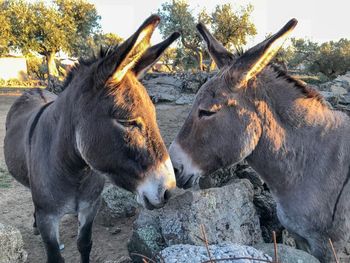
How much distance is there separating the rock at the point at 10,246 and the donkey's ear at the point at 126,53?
6.52 feet

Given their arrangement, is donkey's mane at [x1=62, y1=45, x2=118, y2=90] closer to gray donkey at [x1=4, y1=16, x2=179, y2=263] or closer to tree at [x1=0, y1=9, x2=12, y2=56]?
gray donkey at [x1=4, y1=16, x2=179, y2=263]

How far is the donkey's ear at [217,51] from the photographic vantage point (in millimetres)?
2890

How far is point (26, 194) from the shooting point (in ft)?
19.3

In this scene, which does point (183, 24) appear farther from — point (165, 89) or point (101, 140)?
point (101, 140)

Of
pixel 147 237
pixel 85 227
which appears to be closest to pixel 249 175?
pixel 147 237

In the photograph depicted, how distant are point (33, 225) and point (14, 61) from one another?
33995 millimetres

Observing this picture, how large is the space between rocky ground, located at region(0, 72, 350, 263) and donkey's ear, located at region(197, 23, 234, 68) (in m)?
1.18

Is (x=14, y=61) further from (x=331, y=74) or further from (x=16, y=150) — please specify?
(x=16, y=150)

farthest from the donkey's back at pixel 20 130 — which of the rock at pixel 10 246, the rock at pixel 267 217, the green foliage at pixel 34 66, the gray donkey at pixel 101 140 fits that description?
the green foliage at pixel 34 66

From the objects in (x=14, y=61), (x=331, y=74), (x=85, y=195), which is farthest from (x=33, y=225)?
(x=14, y=61)

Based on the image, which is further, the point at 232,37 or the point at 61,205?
the point at 232,37

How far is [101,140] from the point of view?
2232 millimetres

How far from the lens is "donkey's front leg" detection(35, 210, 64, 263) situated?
2.90 metres

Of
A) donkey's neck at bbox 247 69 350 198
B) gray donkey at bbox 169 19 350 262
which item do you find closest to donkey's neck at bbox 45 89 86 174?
gray donkey at bbox 169 19 350 262
